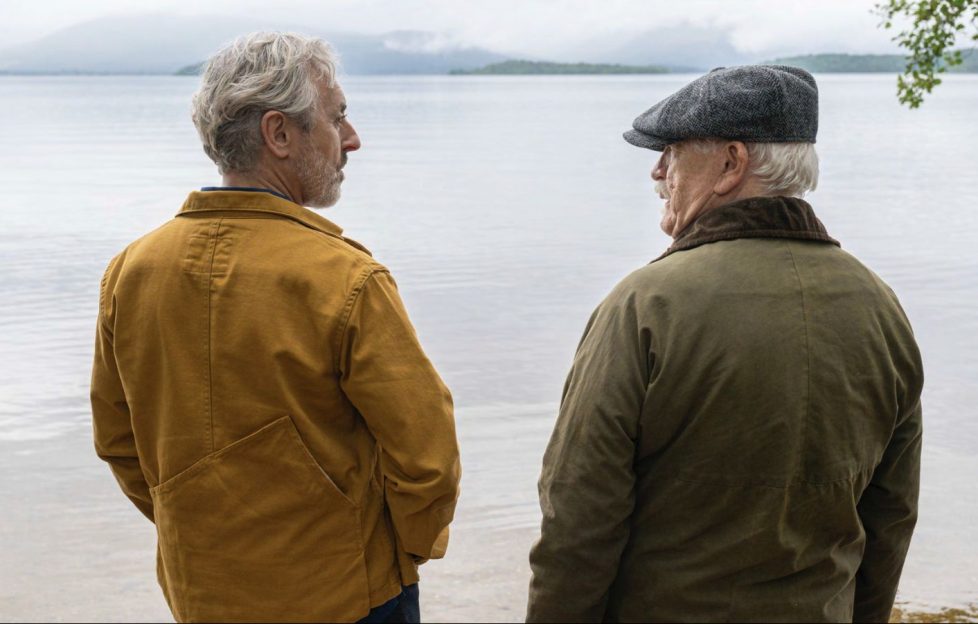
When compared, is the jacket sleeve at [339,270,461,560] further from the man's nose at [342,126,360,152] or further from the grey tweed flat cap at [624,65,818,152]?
the grey tweed flat cap at [624,65,818,152]

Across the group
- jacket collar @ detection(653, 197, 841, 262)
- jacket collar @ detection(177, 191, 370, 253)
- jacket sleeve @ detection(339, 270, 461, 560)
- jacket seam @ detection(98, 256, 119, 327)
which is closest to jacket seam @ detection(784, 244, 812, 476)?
jacket collar @ detection(653, 197, 841, 262)

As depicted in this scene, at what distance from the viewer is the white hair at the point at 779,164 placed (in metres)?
2.20

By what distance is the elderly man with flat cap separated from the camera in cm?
210

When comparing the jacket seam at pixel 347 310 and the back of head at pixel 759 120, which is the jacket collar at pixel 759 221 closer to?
the back of head at pixel 759 120

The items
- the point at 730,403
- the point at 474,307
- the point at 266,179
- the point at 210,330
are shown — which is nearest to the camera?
the point at 730,403

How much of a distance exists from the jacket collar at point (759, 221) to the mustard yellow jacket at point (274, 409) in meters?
0.64

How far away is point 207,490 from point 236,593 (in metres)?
0.23

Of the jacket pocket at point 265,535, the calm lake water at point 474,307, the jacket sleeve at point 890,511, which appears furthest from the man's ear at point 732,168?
the calm lake water at point 474,307

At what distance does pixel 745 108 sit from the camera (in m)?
2.18

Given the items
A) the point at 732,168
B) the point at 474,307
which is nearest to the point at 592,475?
the point at 732,168

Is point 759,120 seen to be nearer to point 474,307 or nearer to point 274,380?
point 274,380

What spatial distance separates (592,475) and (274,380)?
0.66 m

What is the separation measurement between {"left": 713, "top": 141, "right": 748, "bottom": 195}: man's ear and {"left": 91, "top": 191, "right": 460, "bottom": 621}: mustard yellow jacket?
2.30 feet

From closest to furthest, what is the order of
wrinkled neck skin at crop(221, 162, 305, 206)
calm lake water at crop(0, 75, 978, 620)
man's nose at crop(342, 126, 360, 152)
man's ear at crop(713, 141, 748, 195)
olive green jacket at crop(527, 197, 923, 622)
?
olive green jacket at crop(527, 197, 923, 622) → man's ear at crop(713, 141, 748, 195) → wrinkled neck skin at crop(221, 162, 305, 206) → man's nose at crop(342, 126, 360, 152) → calm lake water at crop(0, 75, 978, 620)
